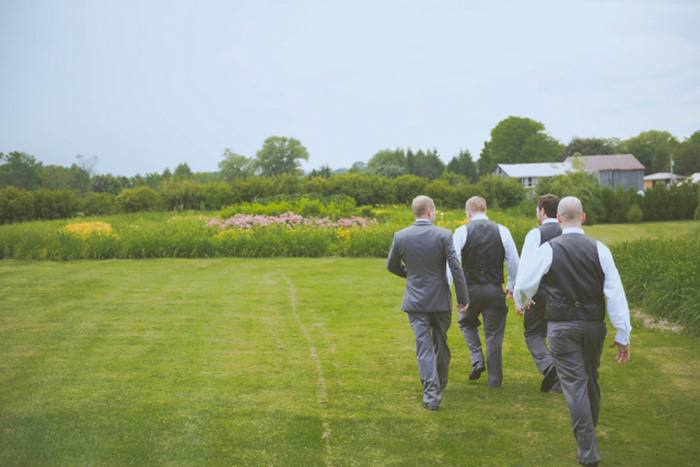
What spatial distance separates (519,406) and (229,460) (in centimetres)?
258

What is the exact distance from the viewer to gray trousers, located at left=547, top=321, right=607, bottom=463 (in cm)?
414

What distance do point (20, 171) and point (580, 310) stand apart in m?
34.1

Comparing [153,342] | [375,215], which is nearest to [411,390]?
[153,342]

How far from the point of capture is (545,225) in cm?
588

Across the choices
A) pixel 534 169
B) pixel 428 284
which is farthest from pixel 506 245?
pixel 534 169

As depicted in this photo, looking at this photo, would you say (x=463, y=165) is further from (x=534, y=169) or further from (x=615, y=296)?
(x=615, y=296)

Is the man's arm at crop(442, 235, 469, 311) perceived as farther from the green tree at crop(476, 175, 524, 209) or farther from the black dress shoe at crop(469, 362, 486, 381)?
the green tree at crop(476, 175, 524, 209)

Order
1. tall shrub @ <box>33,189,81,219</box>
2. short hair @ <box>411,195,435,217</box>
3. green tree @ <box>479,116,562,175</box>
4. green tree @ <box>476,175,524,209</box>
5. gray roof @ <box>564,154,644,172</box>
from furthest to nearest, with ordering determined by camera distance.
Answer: green tree @ <box>479,116,562,175</box>
gray roof @ <box>564,154,644,172</box>
green tree @ <box>476,175,524,209</box>
tall shrub @ <box>33,189,81,219</box>
short hair @ <box>411,195,435,217</box>

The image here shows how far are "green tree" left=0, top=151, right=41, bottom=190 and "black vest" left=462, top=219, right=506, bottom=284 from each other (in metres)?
29.7

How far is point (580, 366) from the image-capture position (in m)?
4.20

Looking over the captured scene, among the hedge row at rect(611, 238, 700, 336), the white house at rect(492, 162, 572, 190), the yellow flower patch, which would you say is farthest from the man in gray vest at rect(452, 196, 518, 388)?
the white house at rect(492, 162, 572, 190)

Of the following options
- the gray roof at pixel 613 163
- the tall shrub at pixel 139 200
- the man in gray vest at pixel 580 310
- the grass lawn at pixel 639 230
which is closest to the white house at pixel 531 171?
the gray roof at pixel 613 163

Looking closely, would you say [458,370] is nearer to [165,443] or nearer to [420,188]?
[165,443]

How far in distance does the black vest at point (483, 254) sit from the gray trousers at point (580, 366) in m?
1.65
